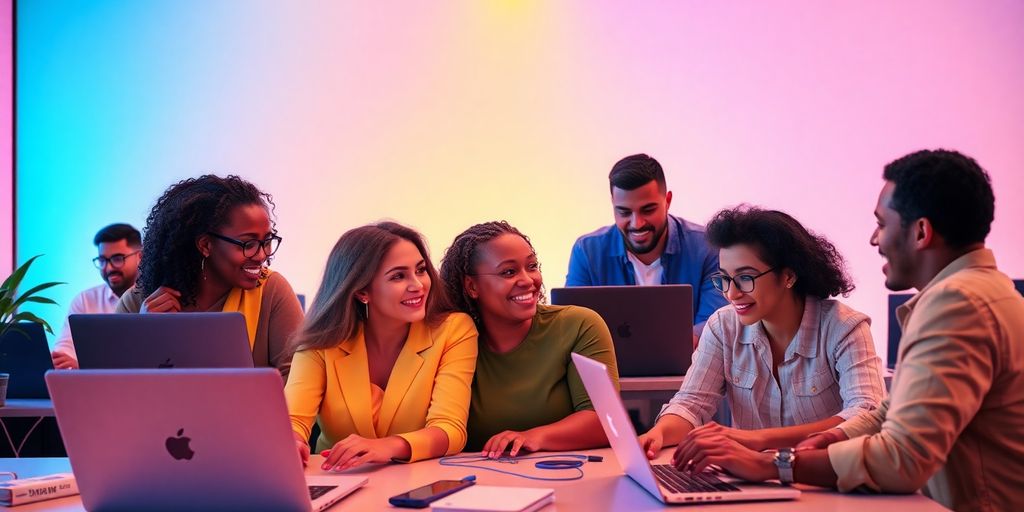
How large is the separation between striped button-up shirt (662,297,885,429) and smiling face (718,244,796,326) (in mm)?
79

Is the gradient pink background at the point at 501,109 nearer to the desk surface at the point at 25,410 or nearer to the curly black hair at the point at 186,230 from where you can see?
the desk surface at the point at 25,410

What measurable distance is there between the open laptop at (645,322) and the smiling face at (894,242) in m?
1.40

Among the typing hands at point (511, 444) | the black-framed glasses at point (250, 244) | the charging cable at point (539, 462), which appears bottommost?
the charging cable at point (539, 462)

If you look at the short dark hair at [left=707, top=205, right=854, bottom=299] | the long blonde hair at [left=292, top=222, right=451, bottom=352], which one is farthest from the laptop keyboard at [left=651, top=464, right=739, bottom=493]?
the long blonde hair at [left=292, top=222, right=451, bottom=352]

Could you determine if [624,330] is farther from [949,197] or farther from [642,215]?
[949,197]

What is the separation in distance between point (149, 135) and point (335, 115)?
3.69 ft

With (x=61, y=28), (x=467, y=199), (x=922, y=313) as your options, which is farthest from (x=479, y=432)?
(x=61, y=28)

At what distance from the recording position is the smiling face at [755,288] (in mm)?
2598

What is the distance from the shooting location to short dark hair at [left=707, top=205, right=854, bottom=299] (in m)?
2.61

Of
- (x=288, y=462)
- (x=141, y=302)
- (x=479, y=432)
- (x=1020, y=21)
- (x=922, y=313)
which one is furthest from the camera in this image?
(x=1020, y=21)

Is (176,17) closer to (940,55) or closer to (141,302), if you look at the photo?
(141,302)

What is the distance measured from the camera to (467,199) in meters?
5.70

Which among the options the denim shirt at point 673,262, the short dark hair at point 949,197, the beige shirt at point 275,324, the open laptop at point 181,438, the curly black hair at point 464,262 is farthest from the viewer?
the denim shirt at point 673,262

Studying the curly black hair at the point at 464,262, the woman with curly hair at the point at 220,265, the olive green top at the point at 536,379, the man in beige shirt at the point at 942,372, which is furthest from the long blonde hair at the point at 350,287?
the man in beige shirt at the point at 942,372
